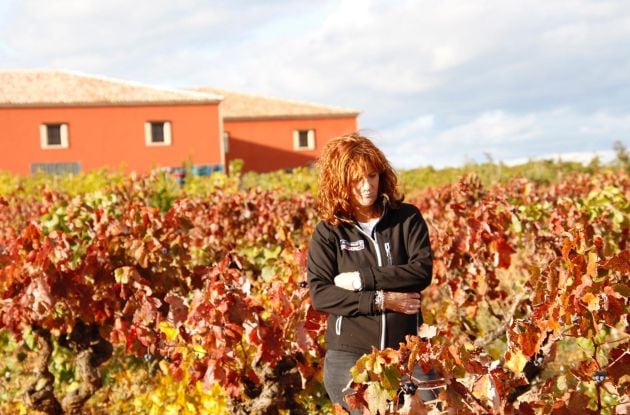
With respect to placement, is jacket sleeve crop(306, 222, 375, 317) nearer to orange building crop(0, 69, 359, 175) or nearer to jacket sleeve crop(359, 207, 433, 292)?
jacket sleeve crop(359, 207, 433, 292)

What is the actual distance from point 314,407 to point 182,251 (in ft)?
3.94

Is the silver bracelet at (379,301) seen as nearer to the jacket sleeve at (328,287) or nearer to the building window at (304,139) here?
the jacket sleeve at (328,287)

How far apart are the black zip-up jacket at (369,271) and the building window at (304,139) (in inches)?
1323

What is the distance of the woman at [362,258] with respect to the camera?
2.64m

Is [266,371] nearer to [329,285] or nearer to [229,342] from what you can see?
[229,342]

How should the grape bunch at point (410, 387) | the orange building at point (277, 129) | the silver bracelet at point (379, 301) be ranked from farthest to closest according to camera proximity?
the orange building at point (277, 129), the silver bracelet at point (379, 301), the grape bunch at point (410, 387)

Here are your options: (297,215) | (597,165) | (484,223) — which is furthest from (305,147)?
(484,223)

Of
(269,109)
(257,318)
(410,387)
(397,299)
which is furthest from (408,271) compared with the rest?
(269,109)

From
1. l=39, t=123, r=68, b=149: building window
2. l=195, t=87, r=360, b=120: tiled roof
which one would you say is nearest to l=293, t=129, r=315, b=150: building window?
l=195, t=87, r=360, b=120: tiled roof

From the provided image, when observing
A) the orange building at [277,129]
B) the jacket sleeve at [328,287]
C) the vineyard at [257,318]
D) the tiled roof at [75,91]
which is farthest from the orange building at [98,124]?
the jacket sleeve at [328,287]

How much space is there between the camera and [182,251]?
4.44 meters

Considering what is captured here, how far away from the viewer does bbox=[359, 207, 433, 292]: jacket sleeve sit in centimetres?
265

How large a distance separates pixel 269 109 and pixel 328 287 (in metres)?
34.4

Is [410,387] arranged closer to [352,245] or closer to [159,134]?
[352,245]
